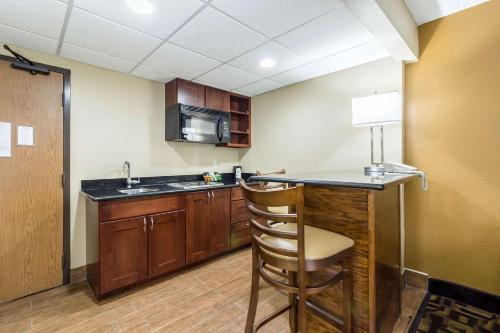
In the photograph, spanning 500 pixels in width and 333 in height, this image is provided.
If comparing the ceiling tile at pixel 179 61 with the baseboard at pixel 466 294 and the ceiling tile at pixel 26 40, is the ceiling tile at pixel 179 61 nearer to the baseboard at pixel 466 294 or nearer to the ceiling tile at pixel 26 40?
the ceiling tile at pixel 26 40

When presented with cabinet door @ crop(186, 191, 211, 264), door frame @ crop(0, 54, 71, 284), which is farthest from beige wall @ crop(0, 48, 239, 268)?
cabinet door @ crop(186, 191, 211, 264)

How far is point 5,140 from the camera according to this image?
2066 millimetres

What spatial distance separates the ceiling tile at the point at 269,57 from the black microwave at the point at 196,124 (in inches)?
32.7

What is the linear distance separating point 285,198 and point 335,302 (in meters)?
0.88

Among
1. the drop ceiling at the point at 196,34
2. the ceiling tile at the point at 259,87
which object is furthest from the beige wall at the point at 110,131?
the ceiling tile at the point at 259,87

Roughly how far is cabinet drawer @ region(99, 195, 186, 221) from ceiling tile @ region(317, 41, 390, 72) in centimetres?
223

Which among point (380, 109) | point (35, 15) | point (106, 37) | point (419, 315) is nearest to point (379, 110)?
point (380, 109)

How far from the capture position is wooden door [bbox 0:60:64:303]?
2.08 m

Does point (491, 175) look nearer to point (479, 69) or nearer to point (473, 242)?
point (473, 242)

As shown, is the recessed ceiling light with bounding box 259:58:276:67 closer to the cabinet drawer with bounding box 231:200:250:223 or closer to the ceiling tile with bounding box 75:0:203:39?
the ceiling tile with bounding box 75:0:203:39

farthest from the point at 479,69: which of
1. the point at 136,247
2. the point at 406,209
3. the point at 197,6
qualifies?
the point at 136,247

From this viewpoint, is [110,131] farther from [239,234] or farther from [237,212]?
[239,234]

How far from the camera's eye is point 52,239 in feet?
7.57

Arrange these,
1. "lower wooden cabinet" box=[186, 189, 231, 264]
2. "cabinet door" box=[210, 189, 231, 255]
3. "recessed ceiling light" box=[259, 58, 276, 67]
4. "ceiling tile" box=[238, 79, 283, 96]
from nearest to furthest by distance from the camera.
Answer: "recessed ceiling light" box=[259, 58, 276, 67] < "lower wooden cabinet" box=[186, 189, 231, 264] < "cabinet door" box=[210, 189, 231, 255] < "ceiling tile" box=[238, 79, 283, 96]
